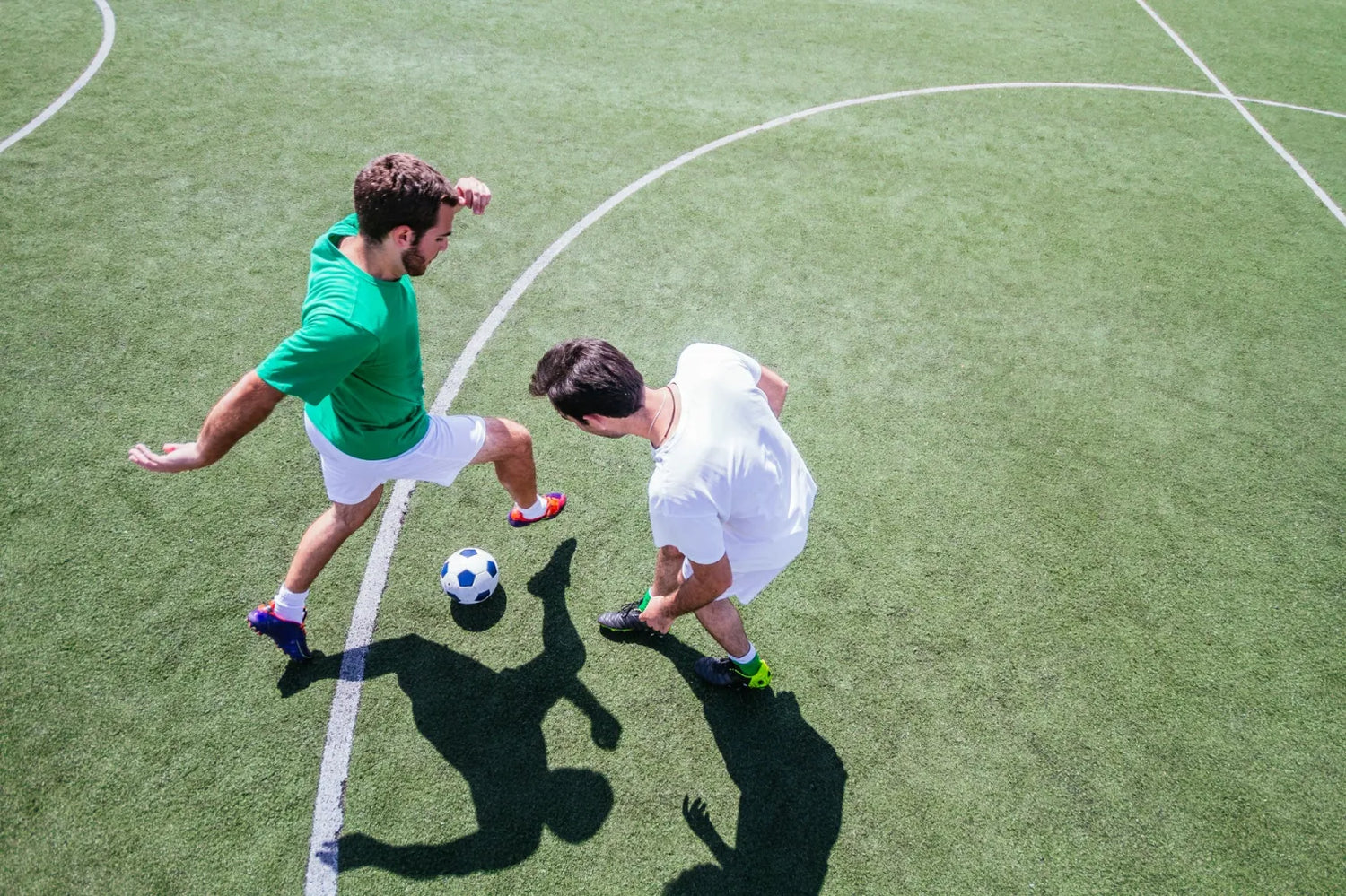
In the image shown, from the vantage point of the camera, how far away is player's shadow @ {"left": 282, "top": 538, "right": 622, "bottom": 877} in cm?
395

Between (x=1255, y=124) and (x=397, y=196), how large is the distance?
11.6 m

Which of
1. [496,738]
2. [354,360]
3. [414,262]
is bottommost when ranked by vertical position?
[496,738]

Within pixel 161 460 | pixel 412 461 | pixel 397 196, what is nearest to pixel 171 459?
pixel 161 460

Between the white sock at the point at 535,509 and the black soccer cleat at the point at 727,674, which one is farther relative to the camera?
the white sock at the point at 535,509

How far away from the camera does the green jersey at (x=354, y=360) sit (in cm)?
344

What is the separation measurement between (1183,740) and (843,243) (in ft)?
17.1

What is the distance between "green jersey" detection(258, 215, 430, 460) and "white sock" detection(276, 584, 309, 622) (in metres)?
0.94

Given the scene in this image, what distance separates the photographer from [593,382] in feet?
11.3

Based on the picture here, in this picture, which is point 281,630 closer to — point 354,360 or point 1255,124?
point 354,360

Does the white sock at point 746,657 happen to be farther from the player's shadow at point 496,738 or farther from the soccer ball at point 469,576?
the soccer ball at point 469,576

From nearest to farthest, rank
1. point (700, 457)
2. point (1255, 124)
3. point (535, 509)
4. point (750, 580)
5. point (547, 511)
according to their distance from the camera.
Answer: point (700, 457)
point (750, 580)
point (535, 509)
point (547, 511)
point (1255, 124)

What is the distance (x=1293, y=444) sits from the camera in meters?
6.29

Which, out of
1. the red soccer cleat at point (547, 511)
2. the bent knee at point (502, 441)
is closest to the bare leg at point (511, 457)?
the bent knee at point (502, 441)

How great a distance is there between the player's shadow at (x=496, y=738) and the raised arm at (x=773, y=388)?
192cm
